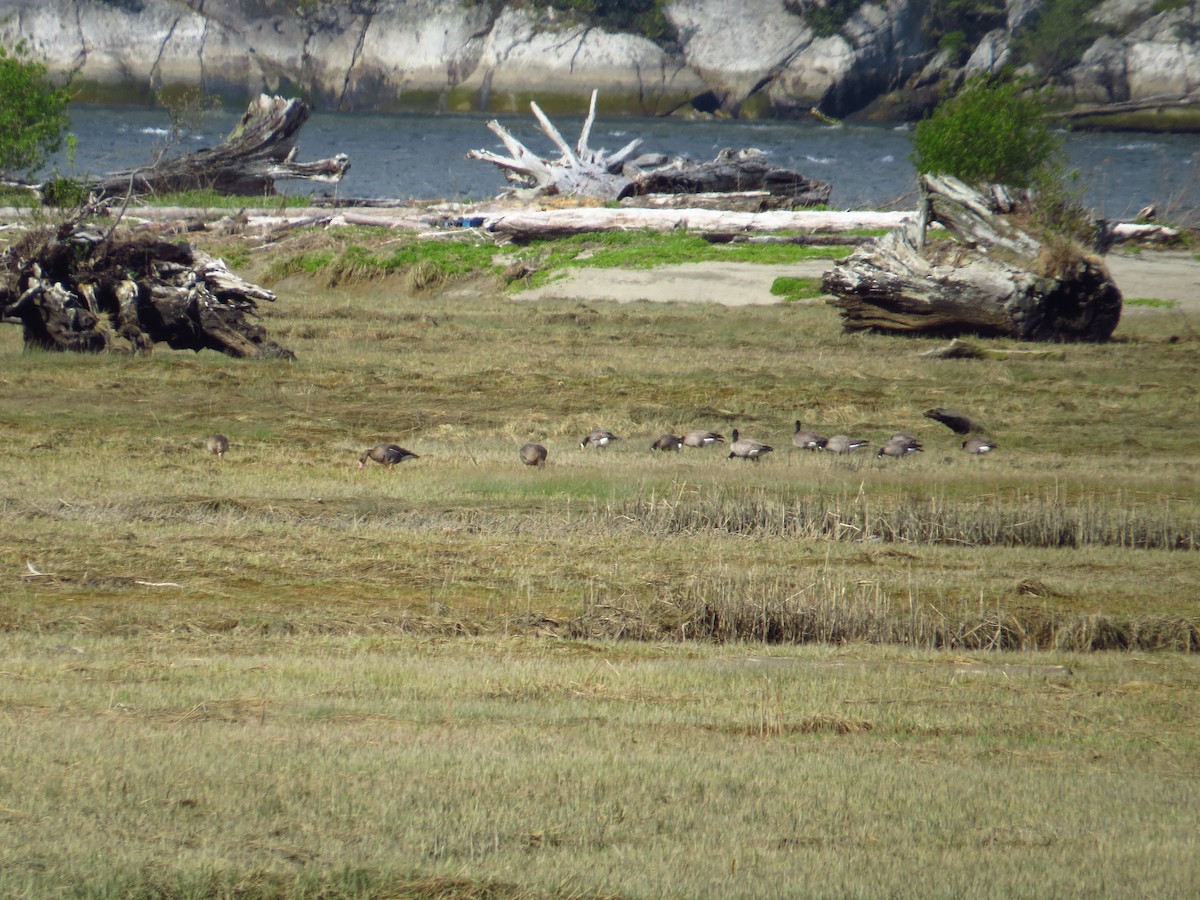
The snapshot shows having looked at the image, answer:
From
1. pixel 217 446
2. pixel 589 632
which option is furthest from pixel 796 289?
pixel 589 632

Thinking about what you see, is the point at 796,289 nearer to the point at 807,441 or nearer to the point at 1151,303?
the point at 1151,303

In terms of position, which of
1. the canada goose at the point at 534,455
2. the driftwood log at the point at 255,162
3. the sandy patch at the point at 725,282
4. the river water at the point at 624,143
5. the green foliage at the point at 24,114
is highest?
the green foliage at the point at 24,114

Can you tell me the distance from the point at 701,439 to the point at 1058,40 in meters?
88.0

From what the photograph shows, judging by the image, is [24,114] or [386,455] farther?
[24,114]

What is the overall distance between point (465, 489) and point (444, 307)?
40.5 ft

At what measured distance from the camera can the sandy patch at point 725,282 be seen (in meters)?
25.1

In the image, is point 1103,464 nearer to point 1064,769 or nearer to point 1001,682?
point 1001,682

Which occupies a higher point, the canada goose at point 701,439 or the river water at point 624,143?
the canada goose at point 701,439

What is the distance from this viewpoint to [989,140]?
2916cm

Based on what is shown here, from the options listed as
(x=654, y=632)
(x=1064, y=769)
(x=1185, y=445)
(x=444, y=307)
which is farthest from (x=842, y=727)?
(x=444, y=307)

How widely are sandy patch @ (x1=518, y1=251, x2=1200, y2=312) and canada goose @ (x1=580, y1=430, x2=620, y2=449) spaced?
1035cm

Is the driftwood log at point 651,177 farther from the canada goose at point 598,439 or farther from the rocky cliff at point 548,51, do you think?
the rocky cliff at point 548,51

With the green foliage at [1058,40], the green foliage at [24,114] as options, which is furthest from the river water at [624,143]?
the green foliage at [1058,40]

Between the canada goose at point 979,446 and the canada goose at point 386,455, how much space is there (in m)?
5.62
